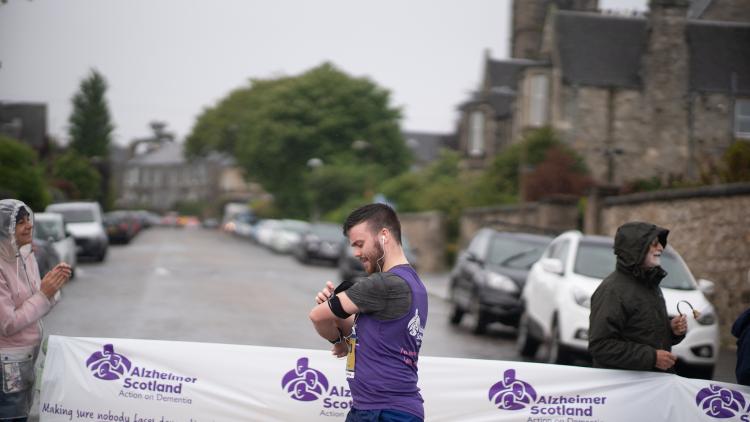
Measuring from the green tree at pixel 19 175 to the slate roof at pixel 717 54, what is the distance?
2599 cm

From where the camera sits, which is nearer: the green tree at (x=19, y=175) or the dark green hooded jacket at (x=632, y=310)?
the dark green hooded jacket at (x=632, y=310)

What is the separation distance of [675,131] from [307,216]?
37.3m

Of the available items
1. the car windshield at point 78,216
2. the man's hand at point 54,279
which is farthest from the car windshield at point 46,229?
the man's hand at point 54,279

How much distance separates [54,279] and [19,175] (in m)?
29.1

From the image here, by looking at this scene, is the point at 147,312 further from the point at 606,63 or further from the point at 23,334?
the point at 606,63

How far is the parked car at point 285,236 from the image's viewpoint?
163 feet

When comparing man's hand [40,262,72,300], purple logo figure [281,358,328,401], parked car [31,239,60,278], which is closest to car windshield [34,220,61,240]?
parked car [31,239,60,278]

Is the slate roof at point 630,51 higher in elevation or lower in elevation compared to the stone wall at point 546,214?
higher

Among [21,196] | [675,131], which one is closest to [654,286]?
[21,196]

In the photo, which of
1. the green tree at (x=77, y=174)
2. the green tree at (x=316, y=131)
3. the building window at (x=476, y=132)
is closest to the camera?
the building window at (x=476, y=132)

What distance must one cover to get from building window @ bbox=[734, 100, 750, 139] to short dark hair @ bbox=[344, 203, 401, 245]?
126 feet

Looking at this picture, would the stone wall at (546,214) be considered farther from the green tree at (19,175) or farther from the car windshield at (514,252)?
the green tree at (19,175)

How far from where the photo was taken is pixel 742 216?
56.1 feet

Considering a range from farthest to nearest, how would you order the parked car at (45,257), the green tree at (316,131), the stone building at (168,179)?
the stone building at (168,179)
the green tree at (316,131)
the parked car at (45,257)
